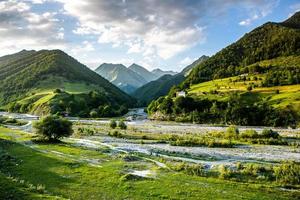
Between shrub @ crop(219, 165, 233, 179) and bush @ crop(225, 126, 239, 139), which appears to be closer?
shrub @ crop(219, 165, 233, 179)

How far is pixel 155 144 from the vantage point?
88750mm

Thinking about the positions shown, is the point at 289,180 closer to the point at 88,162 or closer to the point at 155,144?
the point at 88,162

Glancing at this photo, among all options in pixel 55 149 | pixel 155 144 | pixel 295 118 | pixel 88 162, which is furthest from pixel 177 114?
pixel 88 162

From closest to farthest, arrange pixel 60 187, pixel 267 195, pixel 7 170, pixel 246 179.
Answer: pixel 267 195 → pixel 60 187 → pixel 246 179 → pixel 7 170

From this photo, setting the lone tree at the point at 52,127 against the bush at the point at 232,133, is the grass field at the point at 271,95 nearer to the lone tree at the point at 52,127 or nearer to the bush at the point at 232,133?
the bush at the point at 232,133

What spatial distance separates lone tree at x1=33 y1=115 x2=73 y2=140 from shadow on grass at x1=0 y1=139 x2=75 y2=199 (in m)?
16.7

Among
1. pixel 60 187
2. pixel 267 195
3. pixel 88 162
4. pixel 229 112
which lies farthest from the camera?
pixel 229 112

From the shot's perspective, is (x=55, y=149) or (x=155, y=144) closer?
(x=55, y=149)

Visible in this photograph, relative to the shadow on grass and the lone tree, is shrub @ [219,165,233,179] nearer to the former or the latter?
the shadow on grass

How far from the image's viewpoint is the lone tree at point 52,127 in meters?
88.6

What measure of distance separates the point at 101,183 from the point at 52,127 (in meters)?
45.6

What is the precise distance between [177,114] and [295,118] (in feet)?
191

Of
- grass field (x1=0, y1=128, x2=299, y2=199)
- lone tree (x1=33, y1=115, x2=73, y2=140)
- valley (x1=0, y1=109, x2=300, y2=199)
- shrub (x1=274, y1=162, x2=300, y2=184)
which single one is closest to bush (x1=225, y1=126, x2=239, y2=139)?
valley (x1=0, y1=109, x2=300, y2=199)

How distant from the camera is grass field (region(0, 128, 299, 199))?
132 feet
